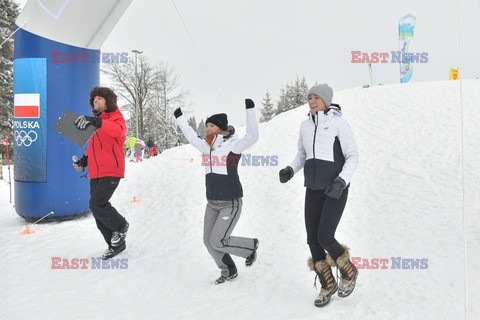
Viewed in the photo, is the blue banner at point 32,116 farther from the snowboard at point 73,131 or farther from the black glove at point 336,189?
the black glove at point 336,189

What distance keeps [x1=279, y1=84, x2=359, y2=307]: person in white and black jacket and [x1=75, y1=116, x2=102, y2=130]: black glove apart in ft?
7.68

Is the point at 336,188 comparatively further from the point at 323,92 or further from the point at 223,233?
the point at 223,233

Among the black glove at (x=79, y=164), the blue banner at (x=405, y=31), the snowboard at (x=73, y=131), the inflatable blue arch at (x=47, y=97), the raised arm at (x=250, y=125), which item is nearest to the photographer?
the raised arm at (x=250, y=125)

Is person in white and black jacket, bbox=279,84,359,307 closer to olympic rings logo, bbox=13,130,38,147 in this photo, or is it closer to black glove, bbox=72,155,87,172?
black glove, bbox=72,155,87,172

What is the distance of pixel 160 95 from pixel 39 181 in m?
31.4

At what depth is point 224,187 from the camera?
4074 millimetres

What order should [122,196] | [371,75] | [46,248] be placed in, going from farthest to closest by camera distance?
[371,75] < [122,196] < [46,248]

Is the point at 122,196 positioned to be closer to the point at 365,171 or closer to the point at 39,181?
the point at 39,181

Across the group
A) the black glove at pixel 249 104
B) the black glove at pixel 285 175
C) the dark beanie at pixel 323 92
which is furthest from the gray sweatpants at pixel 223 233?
the dark beanie at pixel 323 92

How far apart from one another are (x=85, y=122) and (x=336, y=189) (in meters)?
2.75

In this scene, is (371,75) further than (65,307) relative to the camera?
Yes

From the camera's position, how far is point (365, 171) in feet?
31.2

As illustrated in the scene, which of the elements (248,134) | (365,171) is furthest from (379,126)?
(248,134)

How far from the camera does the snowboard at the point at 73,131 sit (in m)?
4.49
